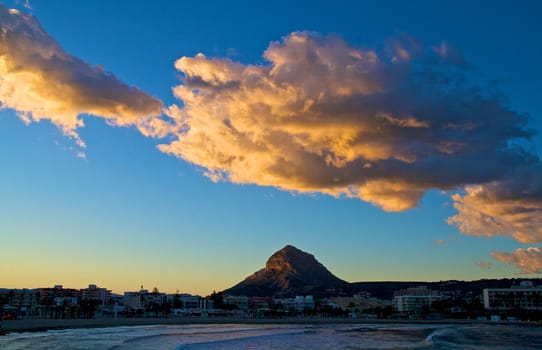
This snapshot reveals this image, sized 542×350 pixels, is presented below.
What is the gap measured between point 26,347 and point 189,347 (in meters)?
13.6

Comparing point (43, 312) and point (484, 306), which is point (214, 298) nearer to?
point (43, 312)

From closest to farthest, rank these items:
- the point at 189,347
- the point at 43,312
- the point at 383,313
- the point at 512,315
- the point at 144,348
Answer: the point at 144,348, the point at 189,347, the point at 43,312, the point at 512,315, the point at 383,313

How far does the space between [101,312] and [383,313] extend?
303 ft

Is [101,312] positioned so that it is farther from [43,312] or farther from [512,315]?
[512,315]

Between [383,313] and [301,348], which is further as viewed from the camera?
[383,313]

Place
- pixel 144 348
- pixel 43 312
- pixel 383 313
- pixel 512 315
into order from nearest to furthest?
pixel 144 348, pixel 43 312, pixel 512 315, pixel 383 313

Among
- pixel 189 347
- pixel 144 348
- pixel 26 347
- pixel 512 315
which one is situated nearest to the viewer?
pixel 26 347

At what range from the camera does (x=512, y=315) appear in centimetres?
15938

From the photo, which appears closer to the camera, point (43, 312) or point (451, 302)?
point (43, 312)

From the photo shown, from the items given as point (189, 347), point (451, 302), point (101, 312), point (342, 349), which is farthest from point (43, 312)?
point (451, 302)

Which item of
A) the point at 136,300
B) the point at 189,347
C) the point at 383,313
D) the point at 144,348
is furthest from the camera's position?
the point at 136,300

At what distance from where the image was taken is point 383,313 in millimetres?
174625

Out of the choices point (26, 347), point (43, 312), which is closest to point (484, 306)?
point (43, 312)

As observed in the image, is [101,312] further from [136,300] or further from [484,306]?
[484,306]
